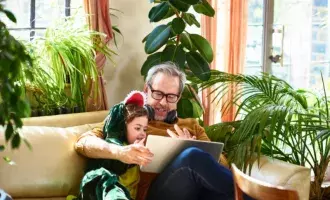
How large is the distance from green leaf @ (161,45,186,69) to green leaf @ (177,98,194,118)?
7.6 inches

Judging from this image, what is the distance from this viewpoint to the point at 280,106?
9.37 feet

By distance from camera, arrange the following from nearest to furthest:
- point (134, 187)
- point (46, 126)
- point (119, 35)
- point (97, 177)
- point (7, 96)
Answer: point (7, 96)
point (97, 177)
point (134, 187)
point (46, 126)
point (119, 35)

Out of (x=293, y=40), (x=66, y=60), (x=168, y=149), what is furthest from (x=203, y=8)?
(x=293, y=40)

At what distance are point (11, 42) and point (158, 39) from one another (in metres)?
2.16

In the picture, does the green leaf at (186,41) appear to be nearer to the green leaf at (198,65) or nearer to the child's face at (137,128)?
the green leaf at (198,65)

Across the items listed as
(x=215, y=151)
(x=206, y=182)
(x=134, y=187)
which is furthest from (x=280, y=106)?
(x=134, y=187)

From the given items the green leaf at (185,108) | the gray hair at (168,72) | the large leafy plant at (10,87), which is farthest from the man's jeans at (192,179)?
the large leafy plant at (10,87)

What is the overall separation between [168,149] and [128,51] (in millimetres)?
1188

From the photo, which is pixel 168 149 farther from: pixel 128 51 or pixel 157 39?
pixel 128 51

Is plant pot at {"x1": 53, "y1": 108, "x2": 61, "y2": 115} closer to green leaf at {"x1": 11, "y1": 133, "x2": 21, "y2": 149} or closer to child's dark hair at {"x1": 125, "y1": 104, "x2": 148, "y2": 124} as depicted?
child's dark hair at {"x1": 125, "y1": 104, "x2": 148, "y2": 124}

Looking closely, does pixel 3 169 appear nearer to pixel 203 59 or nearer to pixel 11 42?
pixel 203 59

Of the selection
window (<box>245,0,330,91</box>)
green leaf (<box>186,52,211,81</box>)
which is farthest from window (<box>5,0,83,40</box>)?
window (<box>245,0,330,91</box>)

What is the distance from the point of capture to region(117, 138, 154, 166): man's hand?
2.41 metres

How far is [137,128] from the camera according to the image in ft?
8.66
